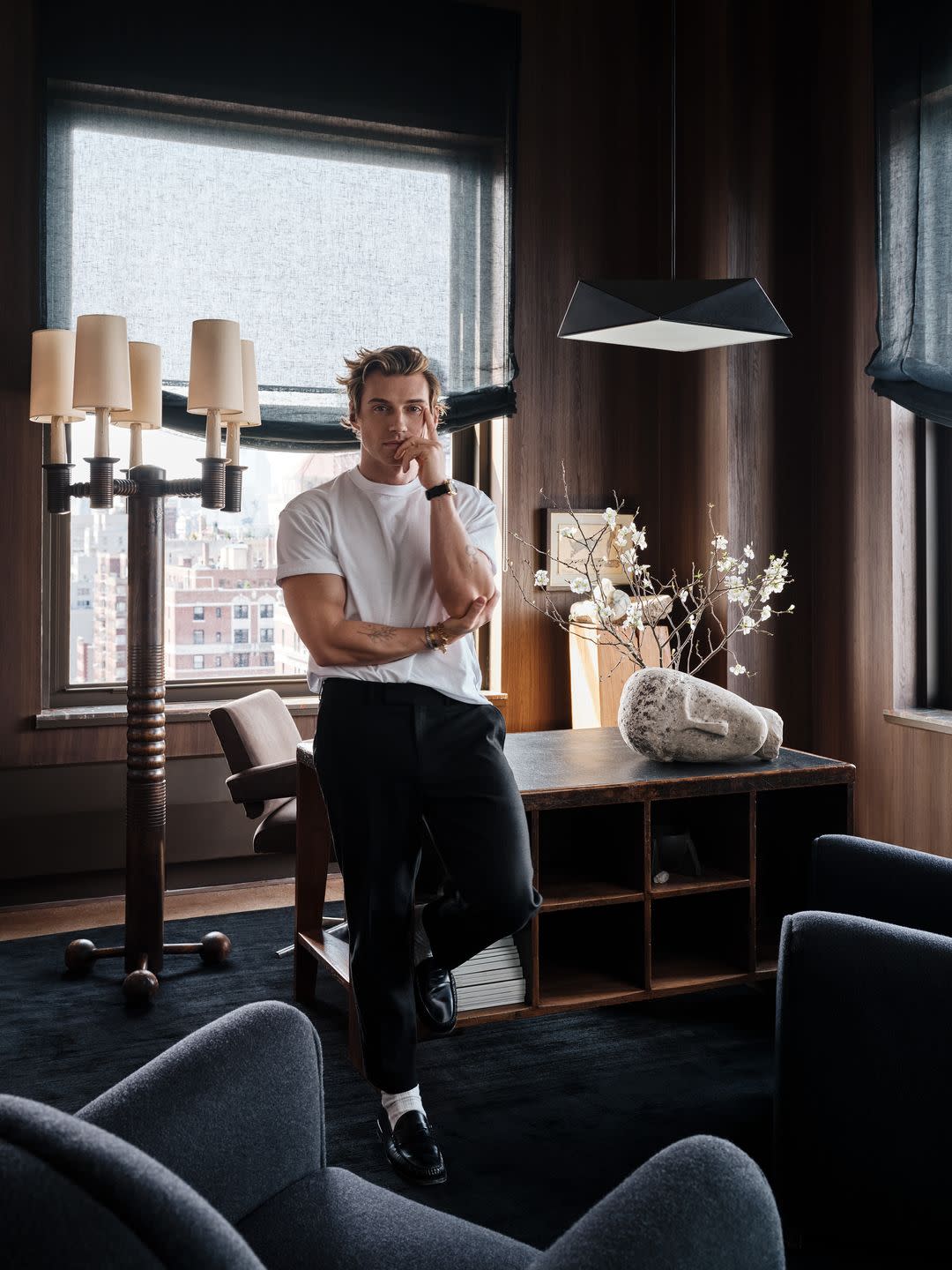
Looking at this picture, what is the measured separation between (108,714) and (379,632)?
2453 millimetres

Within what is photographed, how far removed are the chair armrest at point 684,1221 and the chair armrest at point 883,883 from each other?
123cm

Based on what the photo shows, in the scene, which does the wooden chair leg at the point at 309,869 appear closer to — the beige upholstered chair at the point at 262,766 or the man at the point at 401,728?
the beige upholstered chair at the point at 262,766

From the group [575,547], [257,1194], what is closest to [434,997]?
[257,1194]

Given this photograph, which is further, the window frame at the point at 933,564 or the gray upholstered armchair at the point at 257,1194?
the window frame at the point at 933,564

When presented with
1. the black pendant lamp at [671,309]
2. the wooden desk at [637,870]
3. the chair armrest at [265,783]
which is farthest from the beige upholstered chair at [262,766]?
the black pendant lamp at [671,309]

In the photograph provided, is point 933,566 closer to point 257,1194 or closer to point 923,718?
point 923,718

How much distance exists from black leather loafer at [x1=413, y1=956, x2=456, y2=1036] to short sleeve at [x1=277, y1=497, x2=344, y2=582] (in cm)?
89

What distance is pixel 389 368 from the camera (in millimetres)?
2445

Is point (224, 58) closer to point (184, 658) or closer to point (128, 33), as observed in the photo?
point (128, 33)

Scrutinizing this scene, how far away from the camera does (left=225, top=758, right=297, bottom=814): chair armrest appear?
11.4 ft

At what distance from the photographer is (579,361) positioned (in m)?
5.25

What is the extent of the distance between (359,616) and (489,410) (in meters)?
→ 2.75

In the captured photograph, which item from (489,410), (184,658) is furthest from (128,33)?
(184,658)

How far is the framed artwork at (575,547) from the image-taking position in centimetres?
515
